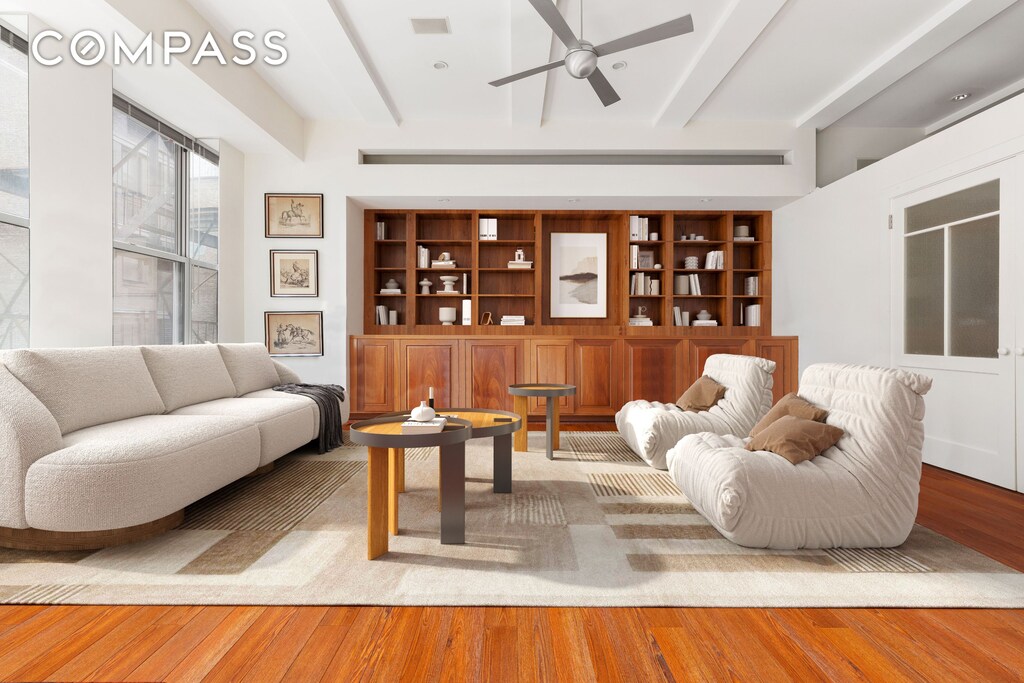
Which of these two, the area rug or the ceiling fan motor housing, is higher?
the ceiling fan motor housing

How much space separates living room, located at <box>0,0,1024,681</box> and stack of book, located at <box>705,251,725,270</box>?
133 mm

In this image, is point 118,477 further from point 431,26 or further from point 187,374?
point 431,26

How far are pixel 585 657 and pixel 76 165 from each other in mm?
4242

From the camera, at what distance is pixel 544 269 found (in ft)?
21.2

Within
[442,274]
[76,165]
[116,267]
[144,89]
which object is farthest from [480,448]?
[144,89]

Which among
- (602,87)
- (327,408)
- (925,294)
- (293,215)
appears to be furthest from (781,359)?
(293,215)

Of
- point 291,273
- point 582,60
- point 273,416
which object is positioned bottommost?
point 273,416

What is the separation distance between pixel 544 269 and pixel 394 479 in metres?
4.17

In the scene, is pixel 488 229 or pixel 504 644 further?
pixel 488 229

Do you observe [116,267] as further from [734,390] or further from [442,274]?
[734,390]

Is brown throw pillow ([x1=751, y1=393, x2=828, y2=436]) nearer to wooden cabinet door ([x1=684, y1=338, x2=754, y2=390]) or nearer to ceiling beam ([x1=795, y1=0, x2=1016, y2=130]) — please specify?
ceiling beam ([x1=795, y1=0, x2=1016, y2=130])

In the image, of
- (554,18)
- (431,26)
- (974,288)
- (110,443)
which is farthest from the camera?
(431,26)

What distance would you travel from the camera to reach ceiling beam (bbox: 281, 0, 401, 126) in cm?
360

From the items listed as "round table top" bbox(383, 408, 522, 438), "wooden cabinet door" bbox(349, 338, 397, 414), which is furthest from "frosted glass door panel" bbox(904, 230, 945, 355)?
"wooden cabinet door" bbox(349, 338, 397, 414)
